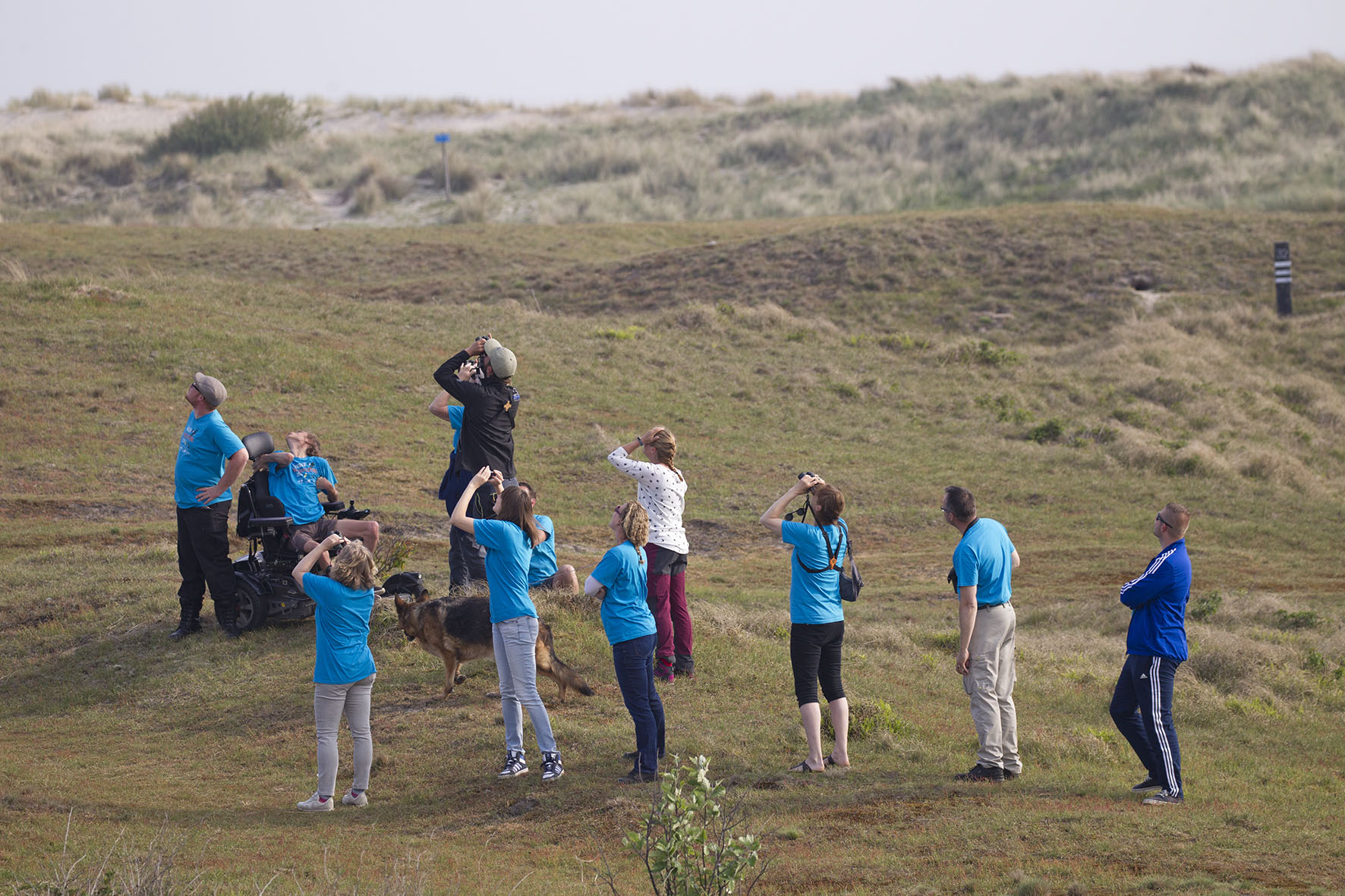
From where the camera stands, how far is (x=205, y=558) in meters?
9.84

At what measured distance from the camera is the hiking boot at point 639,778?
23.4ft

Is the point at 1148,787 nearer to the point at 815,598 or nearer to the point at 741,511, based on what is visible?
the point at 815,598

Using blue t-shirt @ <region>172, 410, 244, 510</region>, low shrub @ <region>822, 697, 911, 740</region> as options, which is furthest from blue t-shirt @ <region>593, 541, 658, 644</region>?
blue t-shirt @ <region>172, 410, 244, 510</region>

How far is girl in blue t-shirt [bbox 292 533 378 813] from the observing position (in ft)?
22.2

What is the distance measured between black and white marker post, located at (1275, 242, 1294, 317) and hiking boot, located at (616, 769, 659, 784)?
84.7 ft

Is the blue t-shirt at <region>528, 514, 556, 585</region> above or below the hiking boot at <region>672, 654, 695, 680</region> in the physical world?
above

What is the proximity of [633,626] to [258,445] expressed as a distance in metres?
4.72

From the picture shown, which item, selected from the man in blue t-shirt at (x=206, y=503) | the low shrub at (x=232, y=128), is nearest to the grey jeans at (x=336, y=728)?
the man in blue t-shirt at (x=206, y=503)

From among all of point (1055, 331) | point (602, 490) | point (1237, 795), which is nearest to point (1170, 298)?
point (1055, 331)

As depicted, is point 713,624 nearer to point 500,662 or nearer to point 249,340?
point 500,662

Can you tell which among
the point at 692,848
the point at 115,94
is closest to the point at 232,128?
the point at 115,94

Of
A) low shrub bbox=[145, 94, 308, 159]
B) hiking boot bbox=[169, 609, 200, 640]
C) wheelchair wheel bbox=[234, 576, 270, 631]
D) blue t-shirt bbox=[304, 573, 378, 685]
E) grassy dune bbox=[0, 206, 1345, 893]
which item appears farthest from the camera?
low shrub bbox=[145, 94, 308, 159]

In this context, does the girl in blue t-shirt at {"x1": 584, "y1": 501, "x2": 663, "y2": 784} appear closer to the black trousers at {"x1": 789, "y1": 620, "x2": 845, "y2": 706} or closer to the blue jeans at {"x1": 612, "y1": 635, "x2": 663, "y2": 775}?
the blue jeans at {"x1": 612, "y1": 635, "x2": 663, "y2": 775}

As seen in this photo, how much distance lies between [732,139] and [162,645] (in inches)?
1690
